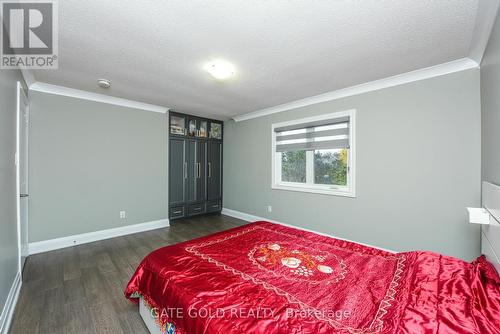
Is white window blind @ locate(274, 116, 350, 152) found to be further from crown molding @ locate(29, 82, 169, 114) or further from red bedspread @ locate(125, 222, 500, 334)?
crown molding @ locate(29, 82, 169, 114)

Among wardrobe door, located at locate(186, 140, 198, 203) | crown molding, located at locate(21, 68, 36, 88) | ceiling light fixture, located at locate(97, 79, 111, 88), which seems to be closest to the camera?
crown molding, located at locate(21, 68, 36, 88)

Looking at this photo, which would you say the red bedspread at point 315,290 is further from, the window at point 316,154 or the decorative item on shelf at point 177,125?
the decorative item on shelf at point 177,125

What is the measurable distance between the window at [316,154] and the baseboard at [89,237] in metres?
2.49

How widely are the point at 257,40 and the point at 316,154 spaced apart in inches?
91.2

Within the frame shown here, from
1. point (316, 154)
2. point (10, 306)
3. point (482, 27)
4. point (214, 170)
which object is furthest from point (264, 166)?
point (10, 306)

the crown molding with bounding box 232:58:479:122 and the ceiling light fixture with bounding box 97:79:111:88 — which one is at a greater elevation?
the ceiling light fixture with bounding box 97:79:111:88

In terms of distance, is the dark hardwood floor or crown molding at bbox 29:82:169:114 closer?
the dark hardwood floor

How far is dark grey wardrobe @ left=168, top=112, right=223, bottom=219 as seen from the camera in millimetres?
4566

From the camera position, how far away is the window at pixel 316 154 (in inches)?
129

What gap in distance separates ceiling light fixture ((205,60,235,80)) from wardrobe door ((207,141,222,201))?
2.76 metres

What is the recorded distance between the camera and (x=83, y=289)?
216 centimetres

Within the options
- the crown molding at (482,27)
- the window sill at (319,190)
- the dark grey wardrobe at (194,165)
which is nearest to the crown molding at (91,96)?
the dark grey wardrobe at (194,165)

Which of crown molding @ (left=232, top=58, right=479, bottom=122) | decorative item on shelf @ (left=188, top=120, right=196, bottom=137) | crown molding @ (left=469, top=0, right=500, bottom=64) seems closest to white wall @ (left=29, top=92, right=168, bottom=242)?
decorative item on shelf @ (left=188, top=120, right=196, bottom=137)

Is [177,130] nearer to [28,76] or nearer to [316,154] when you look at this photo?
[28,76]
